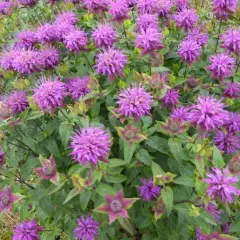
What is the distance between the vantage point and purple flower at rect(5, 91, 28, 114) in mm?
2449

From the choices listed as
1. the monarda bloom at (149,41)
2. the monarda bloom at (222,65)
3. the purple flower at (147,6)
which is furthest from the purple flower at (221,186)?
the purple flower at (147,6)

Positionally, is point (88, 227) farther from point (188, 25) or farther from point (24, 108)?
point (188, 25)

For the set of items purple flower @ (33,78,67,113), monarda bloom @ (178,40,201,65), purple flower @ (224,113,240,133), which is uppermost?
purple flower @ (33,78,67,113)

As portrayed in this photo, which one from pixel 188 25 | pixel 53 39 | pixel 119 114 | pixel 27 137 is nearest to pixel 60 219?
pixel 27 137

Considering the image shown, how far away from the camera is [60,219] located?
288 cm

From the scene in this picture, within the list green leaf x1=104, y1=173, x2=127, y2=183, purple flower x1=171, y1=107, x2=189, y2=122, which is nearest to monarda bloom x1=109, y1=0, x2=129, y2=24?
purple flower x1=171, y1=107, x2=189, y2=122

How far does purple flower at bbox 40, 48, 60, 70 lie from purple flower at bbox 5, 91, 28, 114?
1.00 feet

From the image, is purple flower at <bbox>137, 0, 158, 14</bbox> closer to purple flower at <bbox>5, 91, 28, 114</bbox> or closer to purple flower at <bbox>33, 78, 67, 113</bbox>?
purple flower at <bbox>33, 78, 67, 113</bbox>

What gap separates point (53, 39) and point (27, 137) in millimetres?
817

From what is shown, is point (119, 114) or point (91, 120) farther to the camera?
point (91, 120)

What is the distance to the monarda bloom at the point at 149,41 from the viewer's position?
2.43 meters

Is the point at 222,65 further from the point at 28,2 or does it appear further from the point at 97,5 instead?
the point at 28,2

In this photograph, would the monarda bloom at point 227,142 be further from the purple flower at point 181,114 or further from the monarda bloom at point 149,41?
the monarda bloom at point 149,41

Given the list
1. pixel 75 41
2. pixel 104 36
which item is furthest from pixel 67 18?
pixel 104 36
